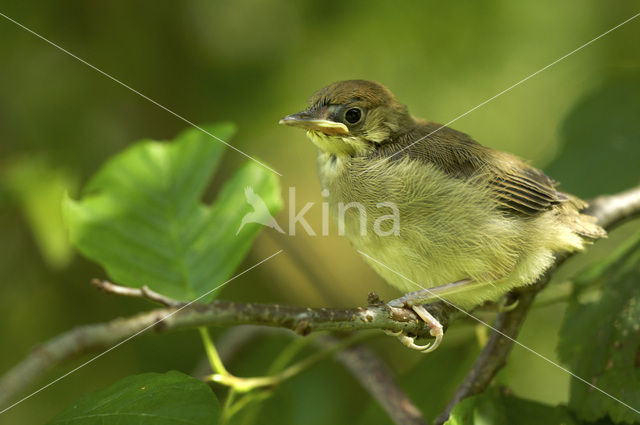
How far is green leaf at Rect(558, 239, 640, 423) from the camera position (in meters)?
2.30

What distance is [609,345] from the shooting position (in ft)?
8.22

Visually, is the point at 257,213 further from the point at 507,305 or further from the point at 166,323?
the point at 166,323

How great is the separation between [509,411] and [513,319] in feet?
1.24

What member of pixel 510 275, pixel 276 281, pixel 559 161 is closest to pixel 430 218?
pixel 510 275

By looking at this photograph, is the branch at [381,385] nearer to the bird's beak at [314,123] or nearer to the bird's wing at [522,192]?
the bird's wing at [522,192]

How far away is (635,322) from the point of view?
2531 millimetres

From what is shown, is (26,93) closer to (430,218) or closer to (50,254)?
(50,254)

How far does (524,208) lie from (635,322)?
623 millimetres

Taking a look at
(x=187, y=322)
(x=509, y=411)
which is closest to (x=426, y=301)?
(x=509, y=411)

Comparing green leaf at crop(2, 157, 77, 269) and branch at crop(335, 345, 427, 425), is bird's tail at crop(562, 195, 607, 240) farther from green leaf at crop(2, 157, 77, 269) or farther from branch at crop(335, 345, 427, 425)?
green leaf at crop(2, 157, 77, 269)

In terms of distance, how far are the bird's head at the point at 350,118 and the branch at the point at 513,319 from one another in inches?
36.6

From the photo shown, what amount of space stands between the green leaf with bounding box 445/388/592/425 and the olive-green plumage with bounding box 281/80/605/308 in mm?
441

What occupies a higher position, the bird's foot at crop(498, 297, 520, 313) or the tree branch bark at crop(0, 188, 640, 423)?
the bird's foot at crop(498, 297, 520, 313)

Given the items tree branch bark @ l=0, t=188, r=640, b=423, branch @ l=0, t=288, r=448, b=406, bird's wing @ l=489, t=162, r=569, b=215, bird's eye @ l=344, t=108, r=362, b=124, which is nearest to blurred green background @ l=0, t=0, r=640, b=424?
bird's wing @ l=489, t=162, r=569, b=215
